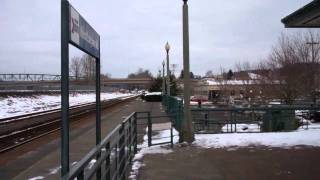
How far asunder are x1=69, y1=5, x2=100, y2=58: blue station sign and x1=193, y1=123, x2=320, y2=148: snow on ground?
8310 mm

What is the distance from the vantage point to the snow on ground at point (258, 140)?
14.4 meters

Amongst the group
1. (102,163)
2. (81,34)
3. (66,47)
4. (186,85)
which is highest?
(81,34)

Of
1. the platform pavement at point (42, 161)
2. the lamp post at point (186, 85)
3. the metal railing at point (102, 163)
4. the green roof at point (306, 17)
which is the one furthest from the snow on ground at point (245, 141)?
the metal railing at point (102, 163)

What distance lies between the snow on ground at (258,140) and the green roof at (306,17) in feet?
11.7

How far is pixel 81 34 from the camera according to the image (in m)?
5.46

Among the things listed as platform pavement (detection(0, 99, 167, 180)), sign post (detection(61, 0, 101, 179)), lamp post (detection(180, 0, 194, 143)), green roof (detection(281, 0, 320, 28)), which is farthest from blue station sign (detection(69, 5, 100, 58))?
lamp post (detection(180, 0, 194, 143))

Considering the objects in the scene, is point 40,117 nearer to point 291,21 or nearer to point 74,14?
point 291,21

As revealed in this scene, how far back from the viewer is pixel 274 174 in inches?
389

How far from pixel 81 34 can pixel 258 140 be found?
35.4 ft

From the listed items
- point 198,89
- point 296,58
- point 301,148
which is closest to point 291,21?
point 301,148

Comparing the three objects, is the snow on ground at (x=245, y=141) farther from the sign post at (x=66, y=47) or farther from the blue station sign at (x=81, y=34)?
the sign post at (x=66, y=47)

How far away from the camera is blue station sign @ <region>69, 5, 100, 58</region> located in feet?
15.9

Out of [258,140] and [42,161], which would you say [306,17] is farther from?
[42,161]

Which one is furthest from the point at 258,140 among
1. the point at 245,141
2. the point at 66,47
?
the point at 66,47
